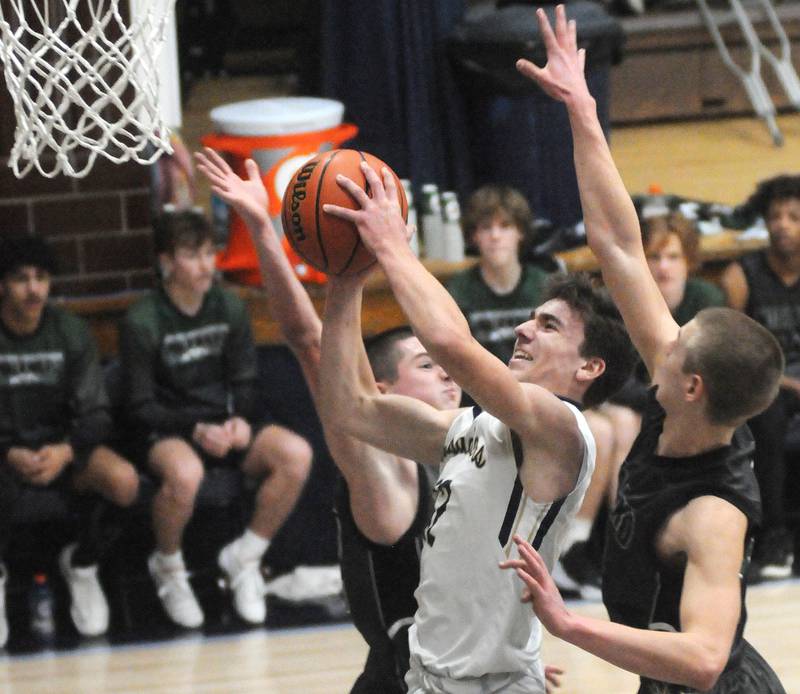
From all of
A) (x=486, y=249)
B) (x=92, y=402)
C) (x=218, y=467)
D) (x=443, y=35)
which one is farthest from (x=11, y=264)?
(x=443, y=35)

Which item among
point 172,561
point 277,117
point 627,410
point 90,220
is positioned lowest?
point 172,561

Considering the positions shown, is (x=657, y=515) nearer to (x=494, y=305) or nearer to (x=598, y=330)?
(x=598, y=330)

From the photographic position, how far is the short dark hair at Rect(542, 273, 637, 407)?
10.5 feet

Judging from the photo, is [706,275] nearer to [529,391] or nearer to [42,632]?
[42,632]

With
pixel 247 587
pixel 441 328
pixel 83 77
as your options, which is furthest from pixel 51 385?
pixel 441 328

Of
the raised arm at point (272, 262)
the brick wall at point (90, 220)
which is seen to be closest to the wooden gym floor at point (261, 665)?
the brick wall at point (90, 220)

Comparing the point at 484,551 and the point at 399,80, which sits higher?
the point at 399,80

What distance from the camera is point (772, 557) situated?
5633mm

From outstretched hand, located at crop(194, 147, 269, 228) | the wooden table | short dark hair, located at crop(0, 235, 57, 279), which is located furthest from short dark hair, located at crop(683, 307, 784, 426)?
the wooden table

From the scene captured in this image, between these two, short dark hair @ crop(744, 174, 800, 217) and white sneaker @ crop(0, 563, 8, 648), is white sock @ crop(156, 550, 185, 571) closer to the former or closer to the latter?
white sneaker @ crop(0, 563, 8, 648)

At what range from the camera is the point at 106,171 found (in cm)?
588

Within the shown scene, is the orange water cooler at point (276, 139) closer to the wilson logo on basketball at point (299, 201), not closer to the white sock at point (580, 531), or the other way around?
the white sock at point (580, 531)

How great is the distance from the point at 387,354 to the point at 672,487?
0.97 m

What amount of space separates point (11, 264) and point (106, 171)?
74cm
